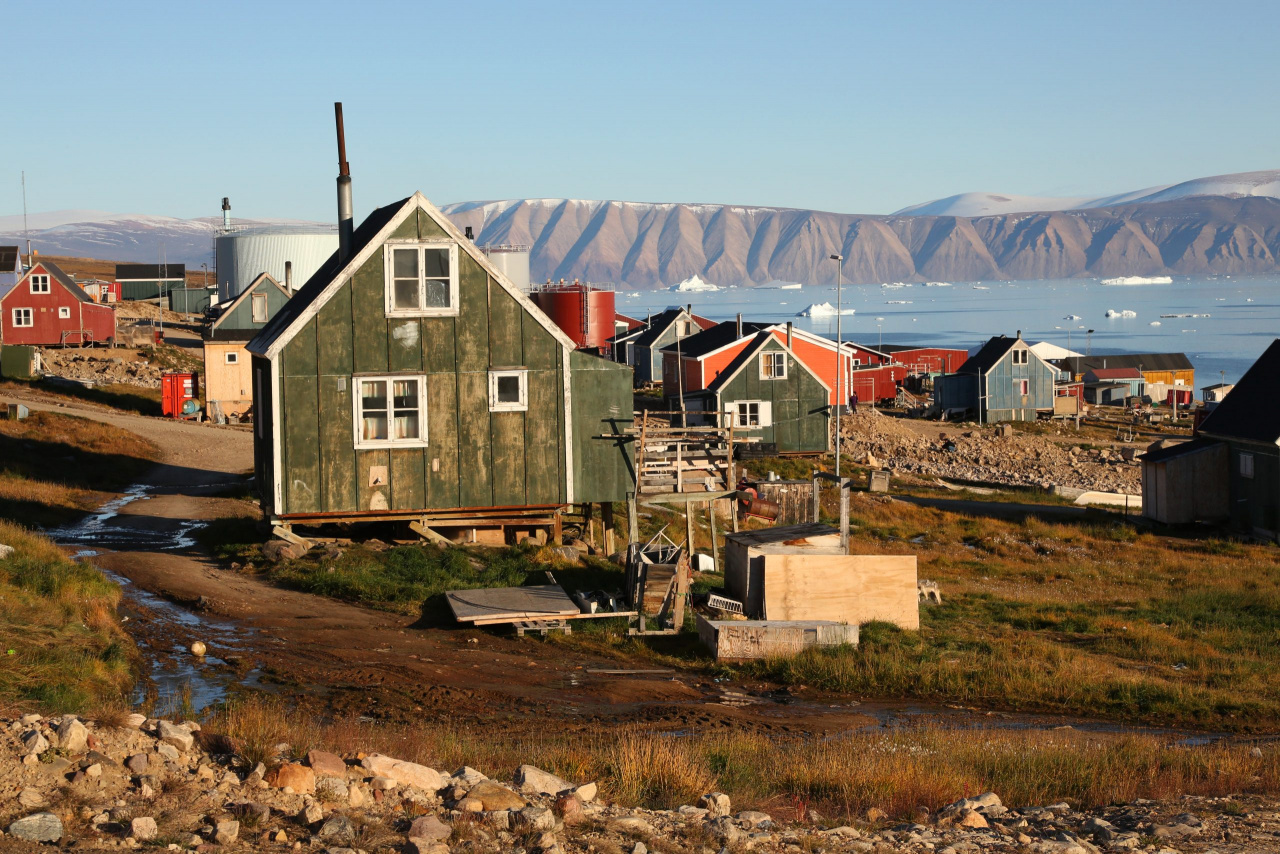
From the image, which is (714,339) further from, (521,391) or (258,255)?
(258,255)

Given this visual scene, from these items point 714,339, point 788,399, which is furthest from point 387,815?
point 714,339

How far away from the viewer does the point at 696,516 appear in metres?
34.5

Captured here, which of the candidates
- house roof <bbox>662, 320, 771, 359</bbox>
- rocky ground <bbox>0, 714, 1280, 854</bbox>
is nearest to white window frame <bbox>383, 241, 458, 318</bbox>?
rocky ground <bbox>0, 714, 1280, 854</bbox>

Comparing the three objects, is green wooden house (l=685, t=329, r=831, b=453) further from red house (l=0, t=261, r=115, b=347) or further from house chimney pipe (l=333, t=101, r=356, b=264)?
red house (l=0, t=261, r=115, b=347)

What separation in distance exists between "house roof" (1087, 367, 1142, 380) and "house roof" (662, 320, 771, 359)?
41508mm

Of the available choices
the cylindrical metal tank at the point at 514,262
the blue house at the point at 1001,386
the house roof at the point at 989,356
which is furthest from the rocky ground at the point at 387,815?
the house roof at the point at 989,356

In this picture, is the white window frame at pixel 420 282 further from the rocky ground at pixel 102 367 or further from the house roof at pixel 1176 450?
the rocky ground at pixel 102 367

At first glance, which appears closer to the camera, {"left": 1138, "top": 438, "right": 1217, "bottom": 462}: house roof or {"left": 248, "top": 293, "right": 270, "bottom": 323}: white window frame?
{"left": 1138, "top": 438, "right": 1217, "bottom": 462}: house roof

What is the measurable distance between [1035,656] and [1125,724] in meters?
2.70

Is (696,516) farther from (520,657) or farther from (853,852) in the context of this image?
(853,852)

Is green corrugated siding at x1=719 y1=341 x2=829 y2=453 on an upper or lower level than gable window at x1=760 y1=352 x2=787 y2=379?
lower

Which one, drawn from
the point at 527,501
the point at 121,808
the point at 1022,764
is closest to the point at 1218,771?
the point at 1022,764

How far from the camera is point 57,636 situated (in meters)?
15.1

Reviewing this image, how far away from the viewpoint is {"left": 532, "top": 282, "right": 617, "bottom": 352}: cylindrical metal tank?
1508 inches
